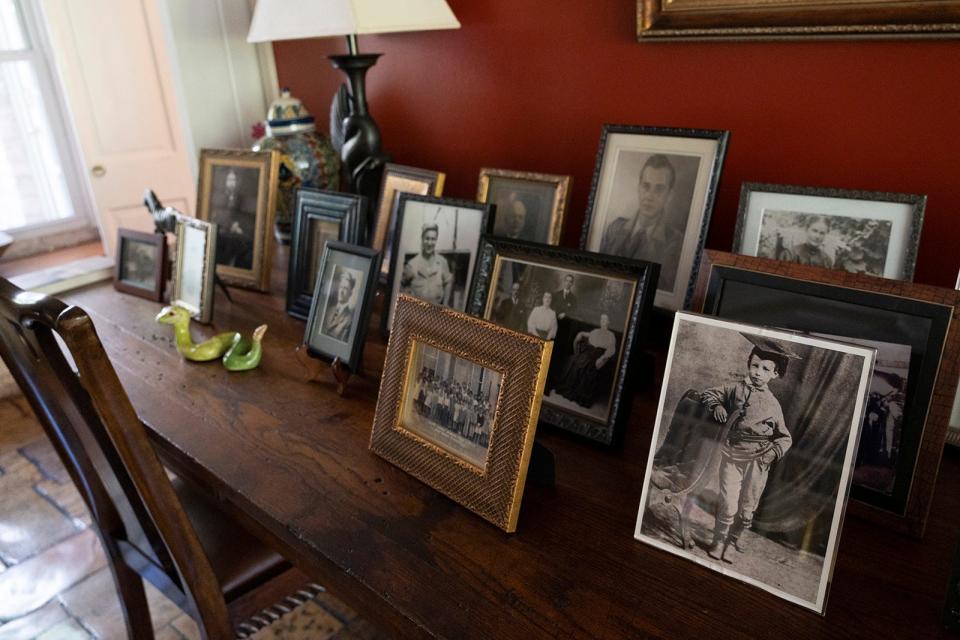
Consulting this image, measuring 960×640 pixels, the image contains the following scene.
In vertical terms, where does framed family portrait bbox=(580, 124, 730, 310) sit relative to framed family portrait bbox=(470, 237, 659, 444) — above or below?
above

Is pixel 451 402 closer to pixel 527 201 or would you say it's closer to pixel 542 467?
pixel 542 467

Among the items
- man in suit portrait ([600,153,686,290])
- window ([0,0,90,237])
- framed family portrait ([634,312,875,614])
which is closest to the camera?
framed family portrait ([634,312,875,614])

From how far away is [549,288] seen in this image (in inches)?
44.3

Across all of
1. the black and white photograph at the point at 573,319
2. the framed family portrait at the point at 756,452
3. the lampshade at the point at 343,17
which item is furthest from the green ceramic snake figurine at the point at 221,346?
the framed family portrait at the point at 756,452

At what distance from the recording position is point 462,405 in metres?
0.97

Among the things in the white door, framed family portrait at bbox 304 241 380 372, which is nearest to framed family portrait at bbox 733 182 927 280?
framed family portrait at bbox 304 241 380 372

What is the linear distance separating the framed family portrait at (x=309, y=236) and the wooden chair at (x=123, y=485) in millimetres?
532

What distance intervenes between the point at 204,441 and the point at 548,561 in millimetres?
660

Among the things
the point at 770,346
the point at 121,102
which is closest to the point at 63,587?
the point at 121,102

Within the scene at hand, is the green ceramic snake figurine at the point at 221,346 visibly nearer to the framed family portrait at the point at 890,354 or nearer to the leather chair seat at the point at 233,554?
the leather chair seat at the point at 233,554

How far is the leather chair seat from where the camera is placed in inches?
52.9

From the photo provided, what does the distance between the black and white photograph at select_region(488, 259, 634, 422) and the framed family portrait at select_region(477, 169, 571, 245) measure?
0.21m

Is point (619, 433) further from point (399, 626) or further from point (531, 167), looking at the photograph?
point (531, 167)

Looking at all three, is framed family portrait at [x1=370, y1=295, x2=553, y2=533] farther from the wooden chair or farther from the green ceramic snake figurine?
the green ceramic snake figurine
